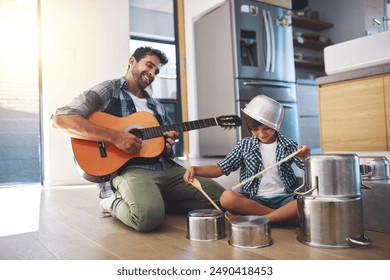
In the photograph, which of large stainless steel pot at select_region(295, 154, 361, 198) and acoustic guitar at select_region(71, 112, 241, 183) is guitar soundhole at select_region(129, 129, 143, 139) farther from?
large stainless steel pot at select_region(295, 154, 361, 198)

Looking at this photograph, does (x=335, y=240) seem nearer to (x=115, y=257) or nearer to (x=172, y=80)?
(x=115, y=257)

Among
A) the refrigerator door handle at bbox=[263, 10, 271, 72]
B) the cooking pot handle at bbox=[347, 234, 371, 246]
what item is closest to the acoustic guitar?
the cooking pot handle at bbox=[347, 234, 371, 246]

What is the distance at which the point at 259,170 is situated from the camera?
37.0 inches

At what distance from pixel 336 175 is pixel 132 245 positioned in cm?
46

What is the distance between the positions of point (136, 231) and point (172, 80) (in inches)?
19.7

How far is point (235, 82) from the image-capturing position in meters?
1.58

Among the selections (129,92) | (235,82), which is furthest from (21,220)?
(235,82)

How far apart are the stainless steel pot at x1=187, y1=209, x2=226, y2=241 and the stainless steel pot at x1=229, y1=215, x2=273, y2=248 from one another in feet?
0.17

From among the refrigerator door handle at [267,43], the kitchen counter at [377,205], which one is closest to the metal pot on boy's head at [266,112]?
the kitchen counter at [377,205]

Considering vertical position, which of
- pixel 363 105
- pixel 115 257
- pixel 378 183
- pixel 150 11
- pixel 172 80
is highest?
pixel 150 11

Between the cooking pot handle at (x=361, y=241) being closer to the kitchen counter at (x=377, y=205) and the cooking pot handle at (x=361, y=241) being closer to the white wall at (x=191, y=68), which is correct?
the kitchen counter at (x=377, y=205)

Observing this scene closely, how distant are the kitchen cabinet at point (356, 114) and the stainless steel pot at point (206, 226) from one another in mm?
608

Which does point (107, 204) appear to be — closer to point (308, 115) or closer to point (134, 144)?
point (134, 144)

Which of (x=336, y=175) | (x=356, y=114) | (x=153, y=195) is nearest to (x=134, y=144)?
(x=153, y=195)
